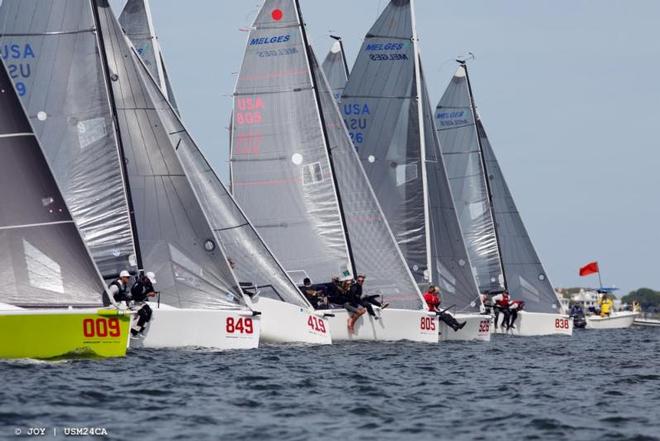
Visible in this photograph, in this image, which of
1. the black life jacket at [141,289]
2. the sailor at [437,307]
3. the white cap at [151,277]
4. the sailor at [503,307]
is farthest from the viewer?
the sailor at [503,307]

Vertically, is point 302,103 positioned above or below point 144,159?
above

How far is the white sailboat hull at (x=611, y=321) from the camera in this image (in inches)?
2419

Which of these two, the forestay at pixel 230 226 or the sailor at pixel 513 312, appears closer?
the forestay at pixel 230 226

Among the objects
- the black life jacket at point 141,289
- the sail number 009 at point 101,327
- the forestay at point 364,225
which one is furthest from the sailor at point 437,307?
the sail number 009 at point 101,327

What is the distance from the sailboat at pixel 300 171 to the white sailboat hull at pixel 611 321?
29235 mm

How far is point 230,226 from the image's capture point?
29.9 m

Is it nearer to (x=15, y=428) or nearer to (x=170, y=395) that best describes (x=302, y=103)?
(x=170, y=395)

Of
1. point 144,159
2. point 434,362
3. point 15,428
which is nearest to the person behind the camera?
point 15,428

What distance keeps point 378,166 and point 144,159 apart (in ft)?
37.8

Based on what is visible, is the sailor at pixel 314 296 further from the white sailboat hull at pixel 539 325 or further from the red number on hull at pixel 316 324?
the white sailboat hull at pixel 539 325

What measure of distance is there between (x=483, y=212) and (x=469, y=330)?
10998 mm

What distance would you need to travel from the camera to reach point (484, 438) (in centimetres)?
1536

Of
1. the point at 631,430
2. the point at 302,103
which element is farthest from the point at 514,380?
the point at 302,103

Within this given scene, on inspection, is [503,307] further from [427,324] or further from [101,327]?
[101,327]
